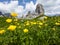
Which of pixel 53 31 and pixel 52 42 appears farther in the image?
pixel 53 31

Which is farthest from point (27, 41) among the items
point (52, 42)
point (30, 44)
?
point (52, 42)

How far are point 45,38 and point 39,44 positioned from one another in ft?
1.21

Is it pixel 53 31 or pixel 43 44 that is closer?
pixel 43 44

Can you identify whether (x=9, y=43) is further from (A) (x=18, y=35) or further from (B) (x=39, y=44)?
(B) (x=39, y=44)

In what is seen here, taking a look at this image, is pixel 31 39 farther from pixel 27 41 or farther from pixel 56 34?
pixel 56 34

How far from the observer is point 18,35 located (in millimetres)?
5824

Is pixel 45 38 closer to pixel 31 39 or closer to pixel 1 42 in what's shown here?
pixel 31 39

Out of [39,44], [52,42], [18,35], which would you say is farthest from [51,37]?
[18,35]

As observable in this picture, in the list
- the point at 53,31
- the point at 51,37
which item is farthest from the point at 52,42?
the point at 53,31

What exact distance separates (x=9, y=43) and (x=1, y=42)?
0.77 feet

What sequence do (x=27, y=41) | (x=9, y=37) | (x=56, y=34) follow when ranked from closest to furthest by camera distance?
(x=27, y=41)
(x=9, y=37)
(x=56, y=34)

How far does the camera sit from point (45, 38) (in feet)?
19.8

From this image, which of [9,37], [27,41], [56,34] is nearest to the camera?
[27,41]

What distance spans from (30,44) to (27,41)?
117 mm
